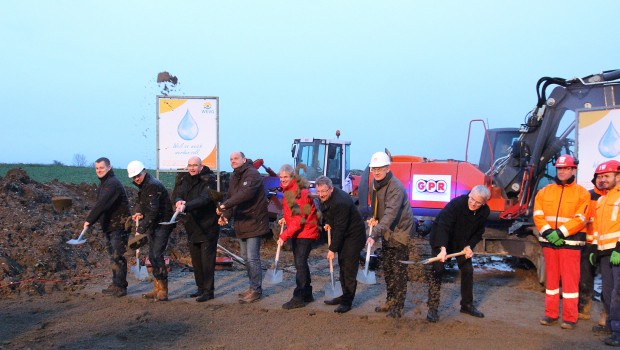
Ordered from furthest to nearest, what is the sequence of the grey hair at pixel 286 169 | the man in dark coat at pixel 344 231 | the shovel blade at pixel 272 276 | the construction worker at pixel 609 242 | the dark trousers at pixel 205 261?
the shovel blade at pixel 272 276, the dark trousers at pixel 205 261, the grey hair at pixel 286 169, the man in dark coat at pixel 344 231, the construction worker at pixel 609 242

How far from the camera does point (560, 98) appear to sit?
37.6 ft

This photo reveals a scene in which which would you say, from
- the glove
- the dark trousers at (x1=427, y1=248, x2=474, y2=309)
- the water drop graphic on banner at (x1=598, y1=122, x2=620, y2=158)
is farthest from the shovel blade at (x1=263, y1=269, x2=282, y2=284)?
the water drop graphic on banner at (x1=598, y1=122, x2=620, y2=158)

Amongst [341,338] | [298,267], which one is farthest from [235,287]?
[341,338]

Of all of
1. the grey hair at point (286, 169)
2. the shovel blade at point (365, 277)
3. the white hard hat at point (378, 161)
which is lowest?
the shovel blade at point (365, 277)

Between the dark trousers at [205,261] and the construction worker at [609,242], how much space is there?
495 centimetres

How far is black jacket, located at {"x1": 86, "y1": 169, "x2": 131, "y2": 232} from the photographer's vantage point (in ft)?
31.1

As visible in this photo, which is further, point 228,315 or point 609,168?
point 228,315

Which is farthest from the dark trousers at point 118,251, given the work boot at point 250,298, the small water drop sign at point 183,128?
the small water drop sign at point 183,128

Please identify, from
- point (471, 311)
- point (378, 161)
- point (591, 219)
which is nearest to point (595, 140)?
point (591, 219)

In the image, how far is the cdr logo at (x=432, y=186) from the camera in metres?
12.4

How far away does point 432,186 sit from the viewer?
12531 mm

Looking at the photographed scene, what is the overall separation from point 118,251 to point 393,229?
3959 millimetres

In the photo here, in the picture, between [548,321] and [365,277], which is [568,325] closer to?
[548,321]

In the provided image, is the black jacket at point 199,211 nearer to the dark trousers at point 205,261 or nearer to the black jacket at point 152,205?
the dark trousers at point 205,261
